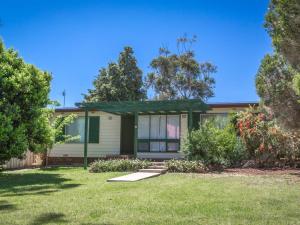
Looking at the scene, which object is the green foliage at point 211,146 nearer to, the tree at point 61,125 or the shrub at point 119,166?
the shrub at point 119,166

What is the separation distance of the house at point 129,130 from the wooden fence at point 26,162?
952 mm

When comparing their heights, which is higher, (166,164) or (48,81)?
(48,81)

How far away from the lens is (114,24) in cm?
2039

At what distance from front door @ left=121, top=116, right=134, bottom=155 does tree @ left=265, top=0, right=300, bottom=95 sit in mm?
14312

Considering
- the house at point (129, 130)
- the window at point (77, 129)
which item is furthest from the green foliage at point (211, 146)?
the window at point (77, 129)

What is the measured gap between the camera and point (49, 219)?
6.65 metres

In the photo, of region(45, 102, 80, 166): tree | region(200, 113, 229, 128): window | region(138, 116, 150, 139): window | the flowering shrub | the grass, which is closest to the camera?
the grass

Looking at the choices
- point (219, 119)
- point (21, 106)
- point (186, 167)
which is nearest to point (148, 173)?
point (186, 167)

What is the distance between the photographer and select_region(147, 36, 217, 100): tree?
117ft

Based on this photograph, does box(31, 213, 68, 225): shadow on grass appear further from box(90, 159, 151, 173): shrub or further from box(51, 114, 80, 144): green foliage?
box(51, 114, 80, 144): green foliage

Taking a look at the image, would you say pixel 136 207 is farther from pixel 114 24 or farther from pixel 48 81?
pixel 114 24

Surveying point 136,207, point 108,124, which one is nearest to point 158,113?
point 108,124

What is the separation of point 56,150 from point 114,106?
6.07 meters

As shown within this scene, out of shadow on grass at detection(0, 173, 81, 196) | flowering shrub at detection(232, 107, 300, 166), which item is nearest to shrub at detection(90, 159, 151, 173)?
shadow on grass at detection(0, 173, 81, 196)
